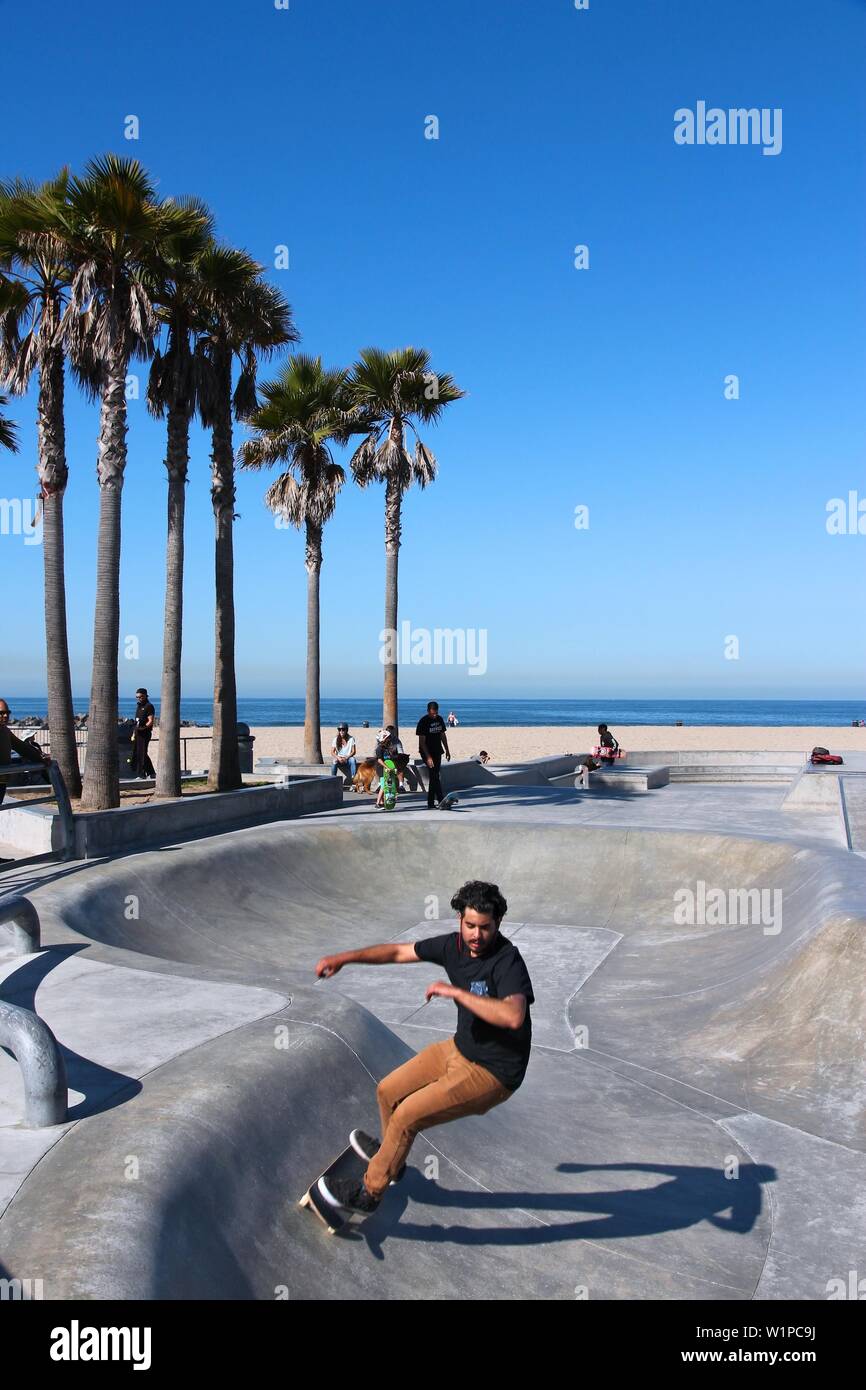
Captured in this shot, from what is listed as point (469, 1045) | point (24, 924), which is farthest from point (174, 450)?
point (469, 1045)

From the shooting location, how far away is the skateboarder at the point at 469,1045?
167 inches

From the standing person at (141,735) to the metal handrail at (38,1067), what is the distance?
17.2 metres

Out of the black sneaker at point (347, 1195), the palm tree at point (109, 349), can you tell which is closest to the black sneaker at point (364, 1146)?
the black sneaker at point (347, 1195)

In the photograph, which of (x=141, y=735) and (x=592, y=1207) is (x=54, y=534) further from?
(x=592, y=1207)

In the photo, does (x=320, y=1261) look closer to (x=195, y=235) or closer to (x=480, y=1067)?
(x=480, y=1067)

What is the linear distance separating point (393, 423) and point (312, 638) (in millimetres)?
7066

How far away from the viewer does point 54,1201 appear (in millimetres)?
4078

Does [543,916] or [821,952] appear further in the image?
[543,916]

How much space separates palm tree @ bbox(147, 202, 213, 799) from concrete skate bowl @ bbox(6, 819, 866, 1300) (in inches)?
211

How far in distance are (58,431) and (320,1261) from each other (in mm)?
16802

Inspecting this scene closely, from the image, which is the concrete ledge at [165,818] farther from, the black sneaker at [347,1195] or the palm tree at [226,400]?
the black sneaker at [347,1195]

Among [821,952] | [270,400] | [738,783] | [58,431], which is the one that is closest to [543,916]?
[821,952]

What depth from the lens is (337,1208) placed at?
4.59m

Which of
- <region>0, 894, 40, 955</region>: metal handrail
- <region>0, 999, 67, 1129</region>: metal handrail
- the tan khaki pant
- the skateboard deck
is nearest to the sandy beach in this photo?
<region>0, 894, 40, 955</region>: metal handrail
